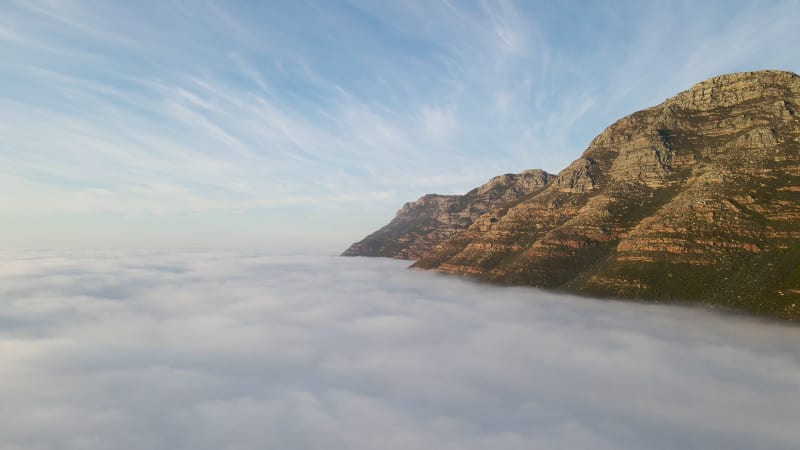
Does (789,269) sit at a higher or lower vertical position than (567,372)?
higher

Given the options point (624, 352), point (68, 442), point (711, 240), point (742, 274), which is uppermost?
point (711, 240)

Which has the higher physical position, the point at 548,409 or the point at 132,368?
the point at 548,409

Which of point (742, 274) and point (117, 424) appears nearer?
point (117, 424)

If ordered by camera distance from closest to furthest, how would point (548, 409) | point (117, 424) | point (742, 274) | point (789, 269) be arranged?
point (548, 409)
point (117, 424)
point (789, 269)
point (742, 274)

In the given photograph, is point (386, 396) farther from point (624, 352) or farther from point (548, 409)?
point (624, 352)

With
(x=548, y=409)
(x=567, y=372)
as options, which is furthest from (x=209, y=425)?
(x=567, y=372)

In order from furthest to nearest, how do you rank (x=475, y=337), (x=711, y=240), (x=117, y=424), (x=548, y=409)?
(x=475, y=337) → (x=711, y=240) → (x=117, y=424) → (x=548, y=409)

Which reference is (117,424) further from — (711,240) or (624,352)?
(711,240)

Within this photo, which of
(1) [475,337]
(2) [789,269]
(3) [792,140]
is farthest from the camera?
(1) [475,337]

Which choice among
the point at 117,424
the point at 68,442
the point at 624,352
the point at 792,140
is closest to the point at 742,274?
the point at 624,352
